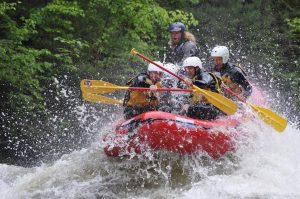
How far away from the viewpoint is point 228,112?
7.84 metres

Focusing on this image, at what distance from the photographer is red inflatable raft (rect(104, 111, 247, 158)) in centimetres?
736

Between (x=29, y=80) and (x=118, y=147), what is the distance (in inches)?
129

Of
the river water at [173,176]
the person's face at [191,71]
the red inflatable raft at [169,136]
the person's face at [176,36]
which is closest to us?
the river water at [173,176]

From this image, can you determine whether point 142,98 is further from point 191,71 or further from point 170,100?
point 191,71

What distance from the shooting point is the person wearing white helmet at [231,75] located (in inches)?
369

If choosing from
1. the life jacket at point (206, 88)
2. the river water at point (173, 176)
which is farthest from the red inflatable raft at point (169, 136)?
the life jacket at point (206, 88)

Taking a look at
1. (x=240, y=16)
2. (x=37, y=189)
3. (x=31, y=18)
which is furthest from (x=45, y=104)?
(x=240, y=16)

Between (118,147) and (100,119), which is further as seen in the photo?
(100,119)

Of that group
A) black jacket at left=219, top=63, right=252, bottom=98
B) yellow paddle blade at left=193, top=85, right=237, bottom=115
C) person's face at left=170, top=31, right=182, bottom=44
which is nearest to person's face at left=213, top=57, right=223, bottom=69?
black jacket at left=219, top=63, right=252, bottom=98

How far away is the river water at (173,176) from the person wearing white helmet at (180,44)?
1978 millimetres

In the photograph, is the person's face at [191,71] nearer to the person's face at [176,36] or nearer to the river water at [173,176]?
the river water at [173,176]

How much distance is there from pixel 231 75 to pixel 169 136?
2544 mm

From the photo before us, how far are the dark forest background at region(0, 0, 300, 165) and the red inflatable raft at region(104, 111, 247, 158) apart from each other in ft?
10.7

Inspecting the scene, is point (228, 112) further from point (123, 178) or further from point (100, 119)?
point (100, 119)
